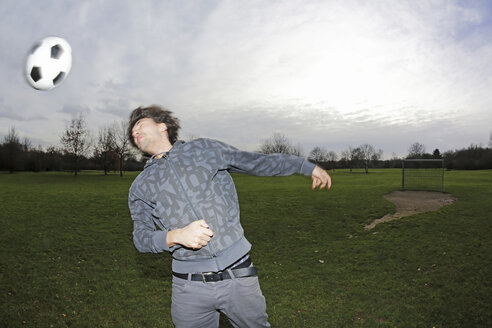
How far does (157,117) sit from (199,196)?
728 millimetres

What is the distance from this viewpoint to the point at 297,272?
7.45 meters

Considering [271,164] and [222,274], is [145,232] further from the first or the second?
[271,164]

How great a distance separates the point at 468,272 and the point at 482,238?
4061mm

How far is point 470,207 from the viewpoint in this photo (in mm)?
16500

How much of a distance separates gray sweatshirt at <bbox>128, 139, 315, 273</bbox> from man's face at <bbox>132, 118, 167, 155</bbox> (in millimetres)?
146

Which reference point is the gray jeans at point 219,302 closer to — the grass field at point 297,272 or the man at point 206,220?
the man at point 206,220

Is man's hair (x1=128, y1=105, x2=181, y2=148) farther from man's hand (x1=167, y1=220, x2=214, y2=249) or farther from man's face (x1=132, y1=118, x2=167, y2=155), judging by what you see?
man's hand (x1=167, y1=220, x2=214, y2=249)

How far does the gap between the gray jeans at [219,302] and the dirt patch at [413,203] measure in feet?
37.7

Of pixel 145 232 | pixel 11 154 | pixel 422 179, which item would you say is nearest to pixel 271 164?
pixel 145 232

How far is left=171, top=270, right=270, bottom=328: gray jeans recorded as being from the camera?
196cm

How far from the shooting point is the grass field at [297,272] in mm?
5363

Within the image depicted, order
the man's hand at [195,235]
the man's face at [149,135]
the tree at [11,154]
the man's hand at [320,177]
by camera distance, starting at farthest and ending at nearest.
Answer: the tree at [11,154] → the man's face at [149,135] → the man's hand at [320,177] → the man's hand at [195,235]

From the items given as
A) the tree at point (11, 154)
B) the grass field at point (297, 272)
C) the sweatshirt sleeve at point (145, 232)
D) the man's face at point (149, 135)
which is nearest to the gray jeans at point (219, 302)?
the sweatshirt sleeve at point (145, 232)

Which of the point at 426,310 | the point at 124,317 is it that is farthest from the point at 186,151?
the point at 426,310
